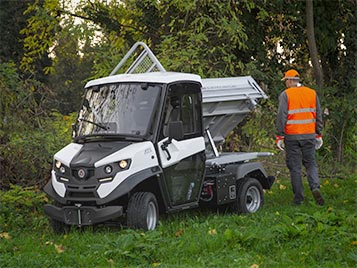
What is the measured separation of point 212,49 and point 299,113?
15.2 ft

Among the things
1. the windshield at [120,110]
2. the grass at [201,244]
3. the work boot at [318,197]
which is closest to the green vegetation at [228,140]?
the grass at [201,244]

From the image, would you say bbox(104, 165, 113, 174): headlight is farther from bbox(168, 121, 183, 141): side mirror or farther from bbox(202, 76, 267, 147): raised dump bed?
bbox(202, 76, 267, 147): raised dump bed

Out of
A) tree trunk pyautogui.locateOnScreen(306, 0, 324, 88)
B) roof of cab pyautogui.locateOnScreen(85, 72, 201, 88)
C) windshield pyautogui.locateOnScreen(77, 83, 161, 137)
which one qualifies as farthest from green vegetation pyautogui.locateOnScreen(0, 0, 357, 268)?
roof of cab pyautogui.locateOnScreen(85, 72, 201, 88)

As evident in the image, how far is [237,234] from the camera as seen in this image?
25.1 feet

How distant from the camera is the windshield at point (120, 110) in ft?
29.8

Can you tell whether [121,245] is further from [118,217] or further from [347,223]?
[347,223]

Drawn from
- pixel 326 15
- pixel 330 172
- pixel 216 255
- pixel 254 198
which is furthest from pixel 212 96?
pixel 326 15

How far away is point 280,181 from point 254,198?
343 cm

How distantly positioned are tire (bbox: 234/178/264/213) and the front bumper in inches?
98.1

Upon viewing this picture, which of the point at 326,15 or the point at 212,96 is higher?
the point at 326,15

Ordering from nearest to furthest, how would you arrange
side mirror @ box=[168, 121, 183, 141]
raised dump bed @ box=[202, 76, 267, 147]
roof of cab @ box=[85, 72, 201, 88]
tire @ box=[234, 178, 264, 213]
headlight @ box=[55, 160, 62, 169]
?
headlight @ box=[55, 160, 62, 169]
side mirror @ box=[168, 121, 183, 141]
roof of cab @ box=[85, 72, 201, 88]
tire @ box=[234, 178, 264, 213]
raised dump bed @ box=[202, 76, 267, 147]

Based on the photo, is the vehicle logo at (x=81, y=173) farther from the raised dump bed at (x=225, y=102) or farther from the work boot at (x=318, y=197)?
the work boot at (x=318, y=197)

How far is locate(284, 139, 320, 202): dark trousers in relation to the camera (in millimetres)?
10828

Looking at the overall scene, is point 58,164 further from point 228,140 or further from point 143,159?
point 228,140
